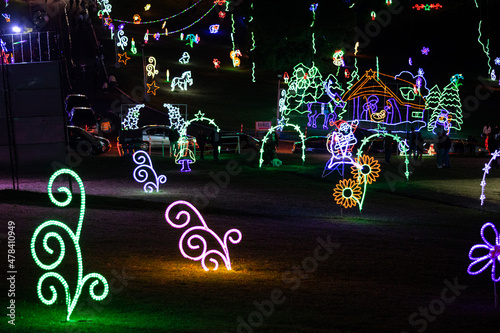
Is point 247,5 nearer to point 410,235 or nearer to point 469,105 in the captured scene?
point 469,105

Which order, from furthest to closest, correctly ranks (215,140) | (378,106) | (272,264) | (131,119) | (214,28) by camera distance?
(214,28) < (378,106) < (131,119) < (215,140) < (272,264)

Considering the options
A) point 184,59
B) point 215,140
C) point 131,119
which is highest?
point 184,59

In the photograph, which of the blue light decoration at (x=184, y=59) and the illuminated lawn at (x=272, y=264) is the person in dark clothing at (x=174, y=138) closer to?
the illuminated lawn at (x=272, y=264)

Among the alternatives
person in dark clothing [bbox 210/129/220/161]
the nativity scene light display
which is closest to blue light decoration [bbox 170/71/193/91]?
the nativity scene light display

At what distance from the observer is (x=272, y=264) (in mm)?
10680

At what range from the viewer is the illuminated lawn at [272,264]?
25.1 feet

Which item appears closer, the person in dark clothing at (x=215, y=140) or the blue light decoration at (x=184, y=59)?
the person in dark clothing at (x=215, y=140)

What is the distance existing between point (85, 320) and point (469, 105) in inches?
2174

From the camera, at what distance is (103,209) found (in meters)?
16.2

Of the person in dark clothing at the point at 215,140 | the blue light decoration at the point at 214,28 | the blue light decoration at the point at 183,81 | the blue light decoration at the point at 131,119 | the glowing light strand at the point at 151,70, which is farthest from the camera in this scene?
the blue light decoration at the point at 214,28

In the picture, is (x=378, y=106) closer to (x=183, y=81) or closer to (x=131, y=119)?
(x=183, y=81)

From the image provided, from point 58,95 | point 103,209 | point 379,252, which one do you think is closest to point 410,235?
point 379,252

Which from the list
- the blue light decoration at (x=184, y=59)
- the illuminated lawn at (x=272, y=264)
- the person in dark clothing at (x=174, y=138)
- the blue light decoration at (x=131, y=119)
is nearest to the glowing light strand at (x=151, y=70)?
the blue light decoration at (x=184, y=59)

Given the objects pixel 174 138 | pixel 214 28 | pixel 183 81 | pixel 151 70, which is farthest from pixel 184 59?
pixel 174 138
